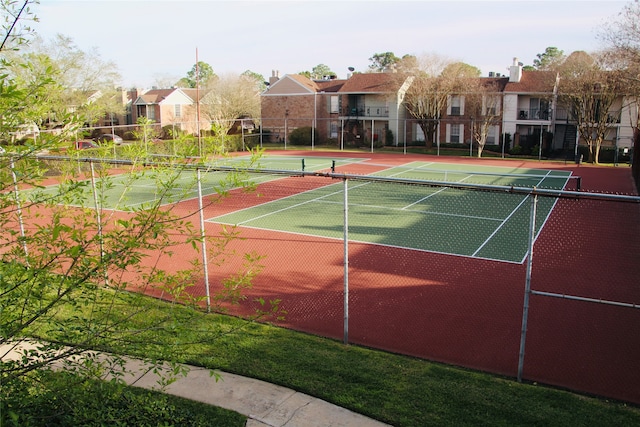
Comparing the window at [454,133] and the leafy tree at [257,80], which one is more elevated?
the leafy tree at [257,80]

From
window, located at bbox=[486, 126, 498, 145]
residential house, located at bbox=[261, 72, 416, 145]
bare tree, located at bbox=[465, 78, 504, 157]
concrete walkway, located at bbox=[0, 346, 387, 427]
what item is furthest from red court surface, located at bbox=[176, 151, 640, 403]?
residential house, located at bbox=[261, 72, 416, 145]

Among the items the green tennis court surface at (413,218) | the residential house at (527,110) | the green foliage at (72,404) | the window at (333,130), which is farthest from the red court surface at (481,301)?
the window at (333,130)

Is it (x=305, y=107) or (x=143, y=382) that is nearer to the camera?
(x=143, y=382)

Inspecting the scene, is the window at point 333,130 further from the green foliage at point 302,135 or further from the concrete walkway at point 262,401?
the concrete walkway at point 262,401

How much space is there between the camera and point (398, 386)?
810cm

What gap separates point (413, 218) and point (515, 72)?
37.5 meters

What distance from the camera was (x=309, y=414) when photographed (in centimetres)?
740

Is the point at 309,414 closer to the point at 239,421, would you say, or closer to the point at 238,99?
the point at 239,421

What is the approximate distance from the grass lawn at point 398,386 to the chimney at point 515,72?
49.3 meters

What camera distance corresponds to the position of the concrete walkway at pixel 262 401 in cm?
722

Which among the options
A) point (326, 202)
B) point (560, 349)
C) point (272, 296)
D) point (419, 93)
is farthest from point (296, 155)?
point (560, 349)

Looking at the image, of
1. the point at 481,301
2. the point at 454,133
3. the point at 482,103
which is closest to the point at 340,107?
the point at 454,133

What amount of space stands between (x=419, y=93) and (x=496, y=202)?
3125 cm

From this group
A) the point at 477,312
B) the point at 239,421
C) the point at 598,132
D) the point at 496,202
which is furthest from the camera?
the point at 598,132
